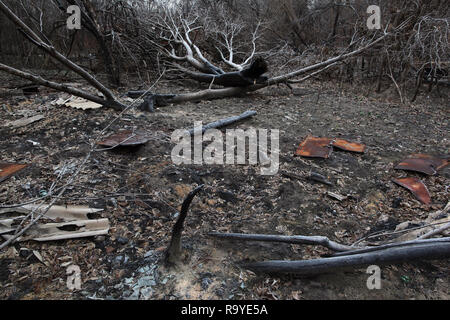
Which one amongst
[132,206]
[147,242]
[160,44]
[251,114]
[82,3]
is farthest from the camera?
[160,44]

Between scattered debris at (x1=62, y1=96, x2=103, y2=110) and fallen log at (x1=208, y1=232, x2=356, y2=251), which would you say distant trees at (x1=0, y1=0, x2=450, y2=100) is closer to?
→ scattered debris at (x1=62, y1=96, x2=103, y2=110)

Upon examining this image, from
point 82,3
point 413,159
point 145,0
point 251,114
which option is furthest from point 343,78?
point 82,3

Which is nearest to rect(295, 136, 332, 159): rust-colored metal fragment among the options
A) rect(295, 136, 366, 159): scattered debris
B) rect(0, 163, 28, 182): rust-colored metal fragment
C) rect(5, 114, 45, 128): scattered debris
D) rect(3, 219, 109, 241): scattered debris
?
rect(295, 136, 366, 159): scattered debris

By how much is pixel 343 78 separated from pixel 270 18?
3324 millimetres

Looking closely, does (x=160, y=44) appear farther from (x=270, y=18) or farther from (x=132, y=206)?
(x=132, y=206)

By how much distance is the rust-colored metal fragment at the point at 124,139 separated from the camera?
122 inches

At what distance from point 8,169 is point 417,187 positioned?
3897 mm

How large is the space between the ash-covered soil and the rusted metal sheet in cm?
8

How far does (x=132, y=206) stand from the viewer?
2.40m

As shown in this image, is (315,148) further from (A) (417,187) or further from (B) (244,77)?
(B) (244,77)

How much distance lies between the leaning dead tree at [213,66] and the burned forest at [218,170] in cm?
4

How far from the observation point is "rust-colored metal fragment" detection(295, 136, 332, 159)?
3.38 m

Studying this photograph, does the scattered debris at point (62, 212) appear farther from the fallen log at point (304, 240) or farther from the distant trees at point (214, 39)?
the distant trees at point (214, 39)

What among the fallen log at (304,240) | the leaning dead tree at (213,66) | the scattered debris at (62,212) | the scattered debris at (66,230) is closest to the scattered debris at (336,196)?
the fallen log at (304,240)
